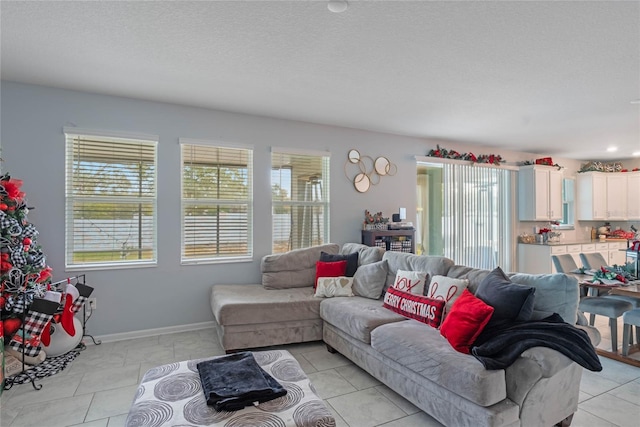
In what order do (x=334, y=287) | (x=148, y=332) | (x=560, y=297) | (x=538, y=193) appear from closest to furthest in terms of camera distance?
(x=560, y=297) < (x=334, y=287) < (x=148, y=332) < (x=538, y=193)

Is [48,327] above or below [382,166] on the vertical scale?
below

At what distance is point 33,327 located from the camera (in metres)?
2.87

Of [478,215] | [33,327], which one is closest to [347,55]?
[33,327]

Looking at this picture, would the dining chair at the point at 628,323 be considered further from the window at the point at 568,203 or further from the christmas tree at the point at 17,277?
the christmas tree at the point at 17,277

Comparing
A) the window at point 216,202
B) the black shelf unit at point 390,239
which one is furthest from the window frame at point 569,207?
the window at point 216,202

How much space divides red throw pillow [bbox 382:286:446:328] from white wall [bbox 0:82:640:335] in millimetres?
1952

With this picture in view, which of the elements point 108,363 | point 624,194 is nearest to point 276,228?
point 108,363

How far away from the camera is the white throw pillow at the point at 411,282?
2967 millimetres

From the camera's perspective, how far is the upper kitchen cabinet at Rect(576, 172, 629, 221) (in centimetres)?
706

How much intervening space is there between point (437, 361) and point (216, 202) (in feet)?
10.2

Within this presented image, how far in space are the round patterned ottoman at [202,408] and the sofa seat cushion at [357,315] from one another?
901 mm

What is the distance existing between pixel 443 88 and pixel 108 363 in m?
4.13

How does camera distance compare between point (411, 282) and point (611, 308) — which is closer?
point (411, 282)

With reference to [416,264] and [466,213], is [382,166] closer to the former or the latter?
[466,213]
